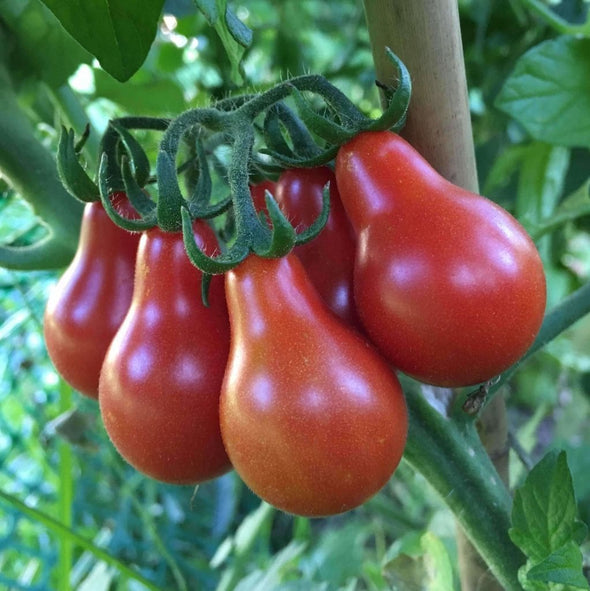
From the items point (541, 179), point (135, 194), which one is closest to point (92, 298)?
point (135, 194)

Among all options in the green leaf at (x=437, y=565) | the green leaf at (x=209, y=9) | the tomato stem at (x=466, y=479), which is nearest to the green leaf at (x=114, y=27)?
the green leaf at (x=209, y=9)

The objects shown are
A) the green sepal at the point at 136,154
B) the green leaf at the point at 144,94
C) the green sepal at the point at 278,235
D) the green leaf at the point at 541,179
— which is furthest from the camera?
the green leaf at the point at 541,179

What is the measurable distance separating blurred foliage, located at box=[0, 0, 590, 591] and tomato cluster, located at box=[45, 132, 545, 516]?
0.28 meters

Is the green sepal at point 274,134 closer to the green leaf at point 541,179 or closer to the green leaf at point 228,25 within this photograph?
the green leaf at point 228,25

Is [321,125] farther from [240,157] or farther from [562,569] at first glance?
[562,569]

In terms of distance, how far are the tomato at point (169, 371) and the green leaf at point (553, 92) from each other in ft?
1.07

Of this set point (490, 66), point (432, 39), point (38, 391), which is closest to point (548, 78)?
point (432, 39)

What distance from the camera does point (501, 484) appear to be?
1.61 ft

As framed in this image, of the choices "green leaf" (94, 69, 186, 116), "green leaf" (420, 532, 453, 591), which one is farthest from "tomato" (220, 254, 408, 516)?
"green leaf" (94, 69, 186, 116)

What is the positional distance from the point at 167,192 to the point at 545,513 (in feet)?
0.99

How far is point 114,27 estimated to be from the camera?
376mm

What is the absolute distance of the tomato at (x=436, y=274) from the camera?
1.10ft

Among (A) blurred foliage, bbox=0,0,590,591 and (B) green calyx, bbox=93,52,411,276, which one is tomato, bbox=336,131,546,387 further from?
(A) blurred foliage, bbox=0,0,590,591

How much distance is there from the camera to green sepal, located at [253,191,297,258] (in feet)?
1.05
